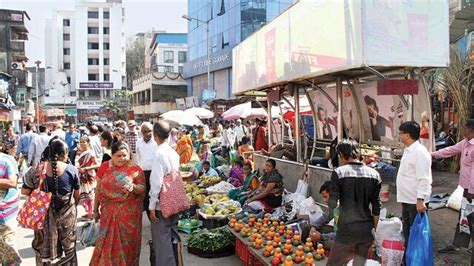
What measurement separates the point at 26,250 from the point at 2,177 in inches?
99.8

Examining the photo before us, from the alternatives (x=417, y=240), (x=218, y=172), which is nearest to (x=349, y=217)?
(x=417, y=240)

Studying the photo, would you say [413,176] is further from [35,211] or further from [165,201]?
[35,211]

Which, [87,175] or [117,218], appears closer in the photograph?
[117,218]

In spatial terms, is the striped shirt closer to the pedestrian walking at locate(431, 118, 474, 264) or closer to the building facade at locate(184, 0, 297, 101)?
the pedestrian walking at locate(431, 118, 474, 264)

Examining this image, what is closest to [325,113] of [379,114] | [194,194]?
[379,114]

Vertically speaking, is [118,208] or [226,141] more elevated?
[226,141]

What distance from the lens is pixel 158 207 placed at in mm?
4531

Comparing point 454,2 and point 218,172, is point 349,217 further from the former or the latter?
point 454,2

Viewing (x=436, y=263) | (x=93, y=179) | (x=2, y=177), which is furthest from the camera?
(x=93, y=179)

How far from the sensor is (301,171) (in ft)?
23.8

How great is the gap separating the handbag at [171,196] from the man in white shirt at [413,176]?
234cm

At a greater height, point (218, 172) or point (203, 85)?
point (203, 85)

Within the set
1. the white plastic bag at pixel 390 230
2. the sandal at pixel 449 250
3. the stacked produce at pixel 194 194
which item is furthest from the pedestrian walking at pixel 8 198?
the sandal at pixel 449 250

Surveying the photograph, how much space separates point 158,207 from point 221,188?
395cm
